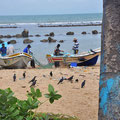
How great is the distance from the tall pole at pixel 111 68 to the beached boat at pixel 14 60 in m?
10.4

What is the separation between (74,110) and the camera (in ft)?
19.0

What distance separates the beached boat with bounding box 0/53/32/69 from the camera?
41.1ft

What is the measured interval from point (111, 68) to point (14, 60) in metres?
10.6

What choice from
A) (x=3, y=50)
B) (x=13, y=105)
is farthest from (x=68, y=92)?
(x=3, y=50)

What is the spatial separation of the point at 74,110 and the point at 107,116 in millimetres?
3474

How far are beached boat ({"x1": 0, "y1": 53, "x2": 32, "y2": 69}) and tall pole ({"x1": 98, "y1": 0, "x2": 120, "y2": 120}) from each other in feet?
34.2

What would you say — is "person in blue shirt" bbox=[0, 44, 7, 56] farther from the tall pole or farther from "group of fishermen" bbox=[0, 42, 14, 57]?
the tall pole

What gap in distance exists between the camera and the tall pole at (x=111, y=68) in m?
2.36

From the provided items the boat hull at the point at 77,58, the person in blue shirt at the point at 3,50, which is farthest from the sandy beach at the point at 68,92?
the person in blue shirt at the point at 3,50

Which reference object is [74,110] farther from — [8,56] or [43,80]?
[8,56]

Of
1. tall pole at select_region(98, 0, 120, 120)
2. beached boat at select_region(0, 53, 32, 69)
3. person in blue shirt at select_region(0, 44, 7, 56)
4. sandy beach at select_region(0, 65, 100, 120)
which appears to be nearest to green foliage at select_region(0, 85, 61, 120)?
tall pole at select_region(98, 0, 120, 120)

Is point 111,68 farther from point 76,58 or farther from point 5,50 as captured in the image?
point 5,50

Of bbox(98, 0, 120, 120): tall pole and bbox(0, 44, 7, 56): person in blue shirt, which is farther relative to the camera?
bbox(0, 44, 7, 56): person in blue shirt

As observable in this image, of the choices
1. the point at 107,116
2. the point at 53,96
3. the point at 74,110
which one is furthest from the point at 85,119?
the point at 107,116
